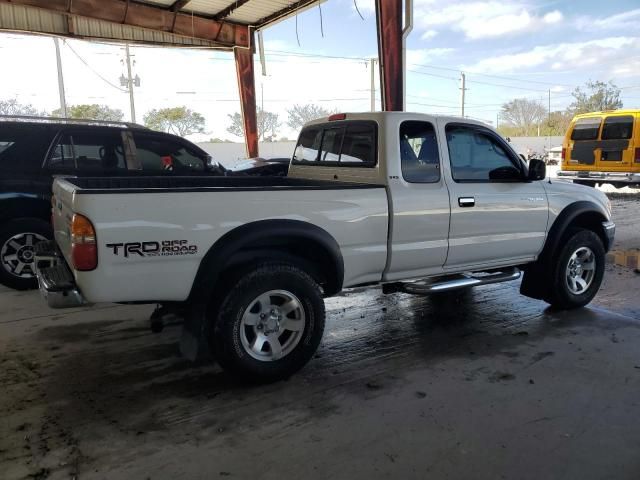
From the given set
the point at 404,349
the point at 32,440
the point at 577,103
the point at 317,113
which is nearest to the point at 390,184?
the point at 404,349

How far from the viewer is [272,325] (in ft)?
11.7

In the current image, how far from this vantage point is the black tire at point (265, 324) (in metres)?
3.33

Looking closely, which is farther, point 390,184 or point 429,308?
point 429,308

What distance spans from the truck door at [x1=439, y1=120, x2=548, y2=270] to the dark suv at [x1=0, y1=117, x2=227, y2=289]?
400 cm

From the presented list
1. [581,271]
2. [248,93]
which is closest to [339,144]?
[581,271]

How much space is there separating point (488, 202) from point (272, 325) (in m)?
2.24

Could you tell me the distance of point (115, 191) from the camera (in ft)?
9.60

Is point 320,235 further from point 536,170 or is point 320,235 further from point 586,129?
point 586,129

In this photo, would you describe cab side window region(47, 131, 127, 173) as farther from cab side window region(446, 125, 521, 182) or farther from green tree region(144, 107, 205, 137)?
green tree region(144, 107, 205, 137)

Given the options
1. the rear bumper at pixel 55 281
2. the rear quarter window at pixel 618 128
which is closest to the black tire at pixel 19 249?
the rear bumper at pixel 55 281

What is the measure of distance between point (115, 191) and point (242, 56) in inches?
551

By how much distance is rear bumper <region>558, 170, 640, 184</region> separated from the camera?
1353 centimetres

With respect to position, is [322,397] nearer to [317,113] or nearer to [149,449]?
[149,449]

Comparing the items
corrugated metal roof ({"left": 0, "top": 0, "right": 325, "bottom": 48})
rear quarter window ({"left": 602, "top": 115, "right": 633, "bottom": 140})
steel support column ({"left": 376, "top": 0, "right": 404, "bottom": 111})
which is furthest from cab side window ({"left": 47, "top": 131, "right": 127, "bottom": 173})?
rear quarter window ({"left": 602, "top": 115, "right": 633, "bottom": 140})
